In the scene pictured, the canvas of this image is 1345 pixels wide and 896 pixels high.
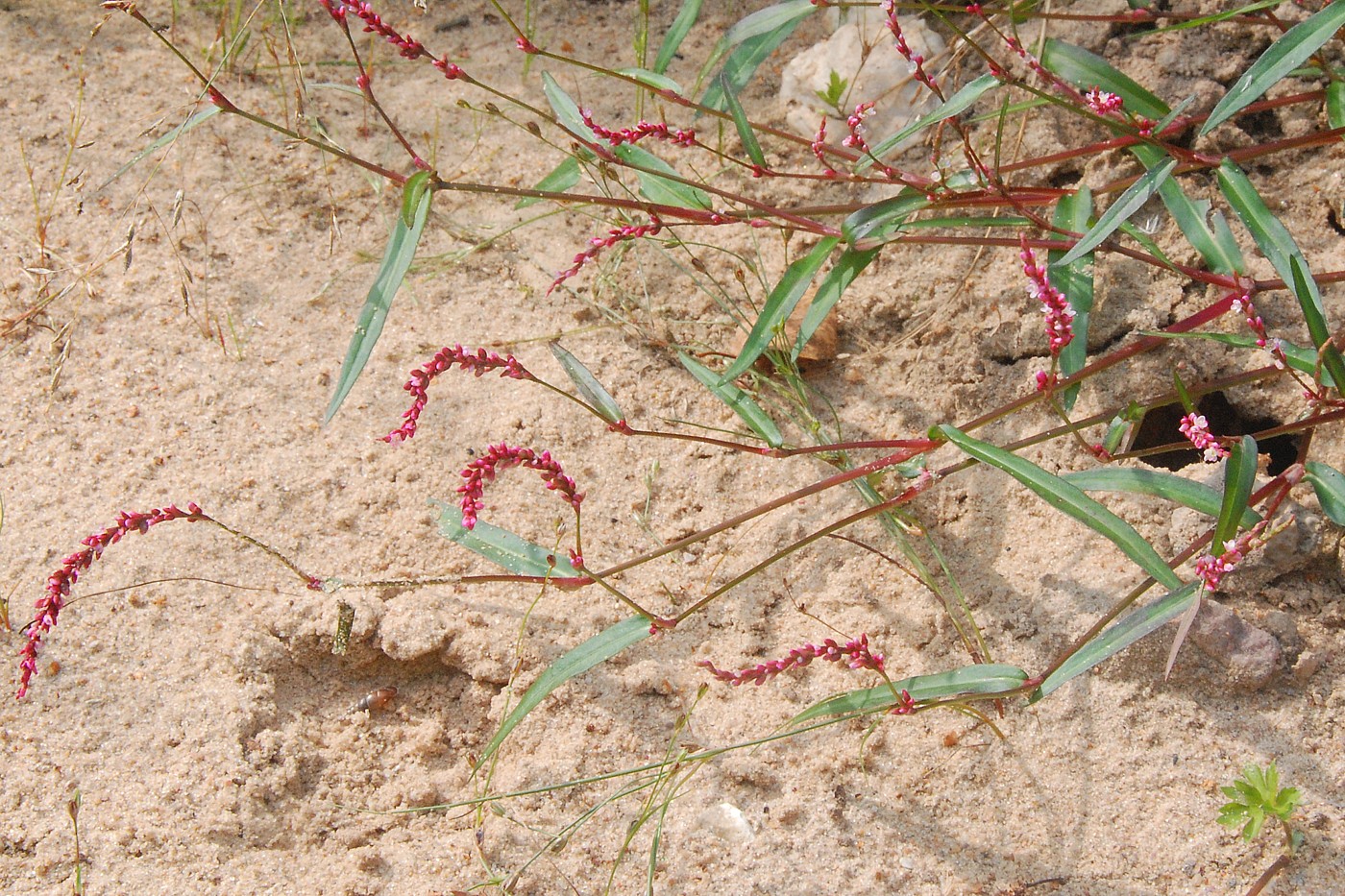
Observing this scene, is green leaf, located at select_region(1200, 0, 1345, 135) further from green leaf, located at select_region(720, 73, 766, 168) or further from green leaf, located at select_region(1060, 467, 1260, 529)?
green leaf, located at select_region(720, 73, 766, 168)

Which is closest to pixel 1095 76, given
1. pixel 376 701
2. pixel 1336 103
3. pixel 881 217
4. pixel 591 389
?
pixel 1336 103

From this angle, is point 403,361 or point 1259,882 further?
point 403,361

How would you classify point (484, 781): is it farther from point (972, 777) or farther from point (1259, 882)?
point (1259, 882)

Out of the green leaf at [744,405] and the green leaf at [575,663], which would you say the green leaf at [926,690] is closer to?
the green leaf at [575,663]

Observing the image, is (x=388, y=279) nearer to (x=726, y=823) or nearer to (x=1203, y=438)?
(x=726, y=823)

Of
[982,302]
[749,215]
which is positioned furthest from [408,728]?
[982,302]

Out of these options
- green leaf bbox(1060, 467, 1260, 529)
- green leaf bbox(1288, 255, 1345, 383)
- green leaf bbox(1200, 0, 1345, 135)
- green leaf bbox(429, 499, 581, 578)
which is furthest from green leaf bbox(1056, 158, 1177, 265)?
green leaf bbox(429, 499, 581, 578)
